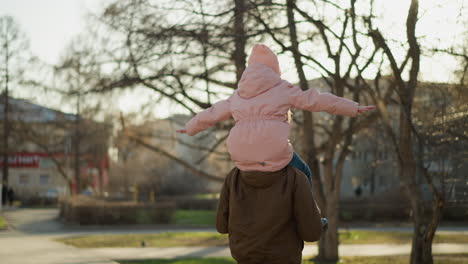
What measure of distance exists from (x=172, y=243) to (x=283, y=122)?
18.3 m

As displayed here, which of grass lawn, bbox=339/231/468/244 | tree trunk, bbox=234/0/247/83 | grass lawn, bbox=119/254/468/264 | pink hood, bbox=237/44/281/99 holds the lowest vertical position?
grass lawn, bbox=339/231/468/244

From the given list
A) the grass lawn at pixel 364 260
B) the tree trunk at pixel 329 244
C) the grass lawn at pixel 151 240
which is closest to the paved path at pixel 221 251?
the grass lawn at pixel 364 260

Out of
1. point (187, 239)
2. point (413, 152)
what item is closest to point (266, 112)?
point (413, 152)

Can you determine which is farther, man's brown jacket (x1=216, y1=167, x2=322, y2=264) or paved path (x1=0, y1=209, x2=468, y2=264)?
paved path (x1=0, y1=209, x2=468, y2=264)

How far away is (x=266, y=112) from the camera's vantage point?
173 inches

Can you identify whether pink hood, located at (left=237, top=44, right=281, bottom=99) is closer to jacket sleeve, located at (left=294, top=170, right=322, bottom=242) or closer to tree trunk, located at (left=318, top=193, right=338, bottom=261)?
jacket sleeve, located at (left=294, top=170, right=322, bottom=242)

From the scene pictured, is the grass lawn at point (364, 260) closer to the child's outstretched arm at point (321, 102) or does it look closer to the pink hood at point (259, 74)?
the pink hood at point (259, 74)

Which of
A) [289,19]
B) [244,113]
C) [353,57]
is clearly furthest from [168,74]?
[244,113]

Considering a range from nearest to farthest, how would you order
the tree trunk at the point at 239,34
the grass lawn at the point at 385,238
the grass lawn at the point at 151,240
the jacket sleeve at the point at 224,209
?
1. the jacket sleeve at the point at 224,209
2. the tree trunk at the point at 239,34
3. the grass lawn at the point at 151,240
4. the grass lawn at the point at 385,238

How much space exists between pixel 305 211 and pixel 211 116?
0.86 metres

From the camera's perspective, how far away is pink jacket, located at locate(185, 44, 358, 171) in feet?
14.3

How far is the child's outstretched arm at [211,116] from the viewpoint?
183 inches

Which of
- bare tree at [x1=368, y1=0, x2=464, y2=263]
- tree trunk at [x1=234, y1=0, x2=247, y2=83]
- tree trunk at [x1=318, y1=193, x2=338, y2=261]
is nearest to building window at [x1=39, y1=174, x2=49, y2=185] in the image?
tree trunk at [x1=318, y1=193, x2=338, y2=261]

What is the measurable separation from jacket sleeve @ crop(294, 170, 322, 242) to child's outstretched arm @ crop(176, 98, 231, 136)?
2.02 feet
